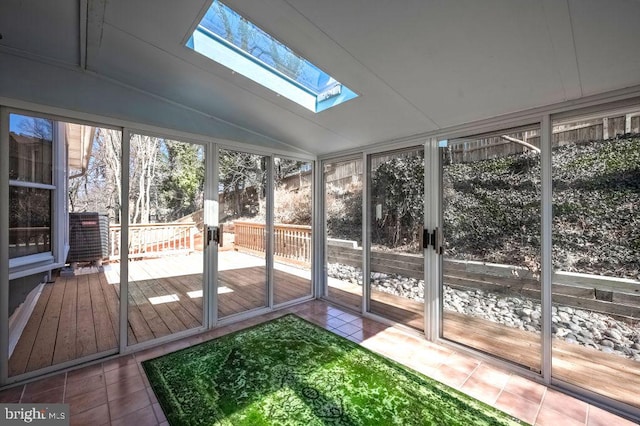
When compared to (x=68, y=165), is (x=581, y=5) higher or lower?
higher

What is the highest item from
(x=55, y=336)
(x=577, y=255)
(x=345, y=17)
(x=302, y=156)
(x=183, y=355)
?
(x=345, y=17)

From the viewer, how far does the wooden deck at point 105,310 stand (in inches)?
92.0

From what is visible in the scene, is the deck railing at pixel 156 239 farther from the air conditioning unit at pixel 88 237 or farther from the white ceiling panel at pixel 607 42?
the white ceiling panel at pixel 607 42

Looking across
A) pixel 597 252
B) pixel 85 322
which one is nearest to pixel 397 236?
pixel 597 252

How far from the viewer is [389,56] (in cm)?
178

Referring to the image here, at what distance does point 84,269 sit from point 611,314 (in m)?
4.24

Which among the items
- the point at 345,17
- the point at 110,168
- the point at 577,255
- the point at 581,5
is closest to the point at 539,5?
the point at 581,5

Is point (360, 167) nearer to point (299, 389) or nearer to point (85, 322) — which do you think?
point (299, 389)

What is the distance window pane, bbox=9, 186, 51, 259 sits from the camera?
2123mm

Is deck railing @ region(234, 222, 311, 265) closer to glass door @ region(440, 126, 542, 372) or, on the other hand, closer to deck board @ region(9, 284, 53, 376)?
deck board @ region(9, 284, 53, 376)

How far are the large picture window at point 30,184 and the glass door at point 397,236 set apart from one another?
3.08 m

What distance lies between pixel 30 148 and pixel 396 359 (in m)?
3.45

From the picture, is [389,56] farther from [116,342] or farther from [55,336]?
[55,336]

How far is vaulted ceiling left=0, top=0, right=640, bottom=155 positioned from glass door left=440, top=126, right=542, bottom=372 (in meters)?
0.36
